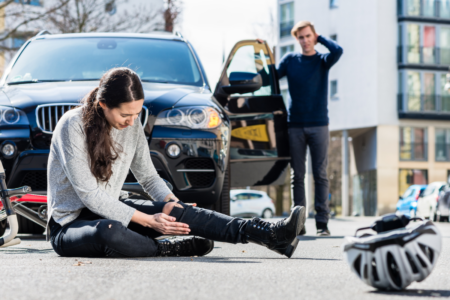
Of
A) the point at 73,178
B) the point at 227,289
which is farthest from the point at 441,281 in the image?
the point at 73,178

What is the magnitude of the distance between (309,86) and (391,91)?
105ft

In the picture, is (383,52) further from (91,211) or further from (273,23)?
(91,211)

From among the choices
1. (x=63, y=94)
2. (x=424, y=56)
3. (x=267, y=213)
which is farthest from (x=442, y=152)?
(x=63, y=94)

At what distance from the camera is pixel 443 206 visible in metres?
18.1

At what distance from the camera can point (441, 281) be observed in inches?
122

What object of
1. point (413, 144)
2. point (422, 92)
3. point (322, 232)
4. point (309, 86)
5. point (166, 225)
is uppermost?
point (309, 86)

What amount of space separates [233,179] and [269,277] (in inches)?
129

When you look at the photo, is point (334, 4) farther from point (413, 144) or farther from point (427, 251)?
point (427, 251)

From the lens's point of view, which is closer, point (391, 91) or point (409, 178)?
point (391, 91)

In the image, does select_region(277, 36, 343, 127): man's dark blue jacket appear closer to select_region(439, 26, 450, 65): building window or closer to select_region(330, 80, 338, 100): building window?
select_region(330, 80, 338, 100): building window

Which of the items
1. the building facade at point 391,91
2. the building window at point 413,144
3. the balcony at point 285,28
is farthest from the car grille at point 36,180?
the balcony at point 285,28

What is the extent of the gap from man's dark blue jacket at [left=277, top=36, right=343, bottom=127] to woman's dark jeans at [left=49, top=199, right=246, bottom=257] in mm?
2935

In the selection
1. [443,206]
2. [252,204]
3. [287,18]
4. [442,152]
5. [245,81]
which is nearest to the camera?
[245,81]

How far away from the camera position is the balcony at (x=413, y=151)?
38.2m
